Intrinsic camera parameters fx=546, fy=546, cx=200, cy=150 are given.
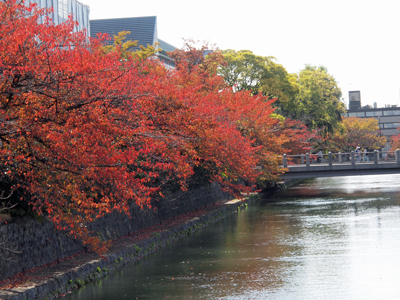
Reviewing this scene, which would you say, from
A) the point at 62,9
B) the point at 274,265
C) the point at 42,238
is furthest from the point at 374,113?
the point at 42,238

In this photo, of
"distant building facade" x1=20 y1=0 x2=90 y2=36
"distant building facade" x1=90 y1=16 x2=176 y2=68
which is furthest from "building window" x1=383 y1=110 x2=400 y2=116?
"distant building facade" x1=20 y1=0 x2=90 y2=36

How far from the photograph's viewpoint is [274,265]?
50.8 ft

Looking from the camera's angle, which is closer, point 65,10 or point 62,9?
point 62,9

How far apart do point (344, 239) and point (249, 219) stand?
29.5 ft

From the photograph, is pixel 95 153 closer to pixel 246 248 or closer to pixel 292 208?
pixel 246 248

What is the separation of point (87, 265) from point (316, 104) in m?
52.0

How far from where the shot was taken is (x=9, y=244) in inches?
539

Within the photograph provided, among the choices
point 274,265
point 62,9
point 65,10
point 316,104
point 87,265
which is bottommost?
point 274,265

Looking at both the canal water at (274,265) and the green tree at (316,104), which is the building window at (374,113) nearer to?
the green tree at (316,104)

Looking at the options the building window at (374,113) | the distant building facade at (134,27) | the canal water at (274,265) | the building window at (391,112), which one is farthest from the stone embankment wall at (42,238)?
the building window at (391,112)

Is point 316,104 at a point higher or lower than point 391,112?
lower

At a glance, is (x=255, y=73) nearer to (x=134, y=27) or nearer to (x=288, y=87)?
(x=288, y=87)

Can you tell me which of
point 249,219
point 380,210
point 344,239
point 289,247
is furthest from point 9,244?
point 380,210

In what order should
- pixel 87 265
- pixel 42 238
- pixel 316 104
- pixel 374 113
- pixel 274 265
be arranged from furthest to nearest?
1. pixel 374 113
2. pixel 316 104
3. pixel 274 265
4. pixel 42 238
5. pixel 87 265
